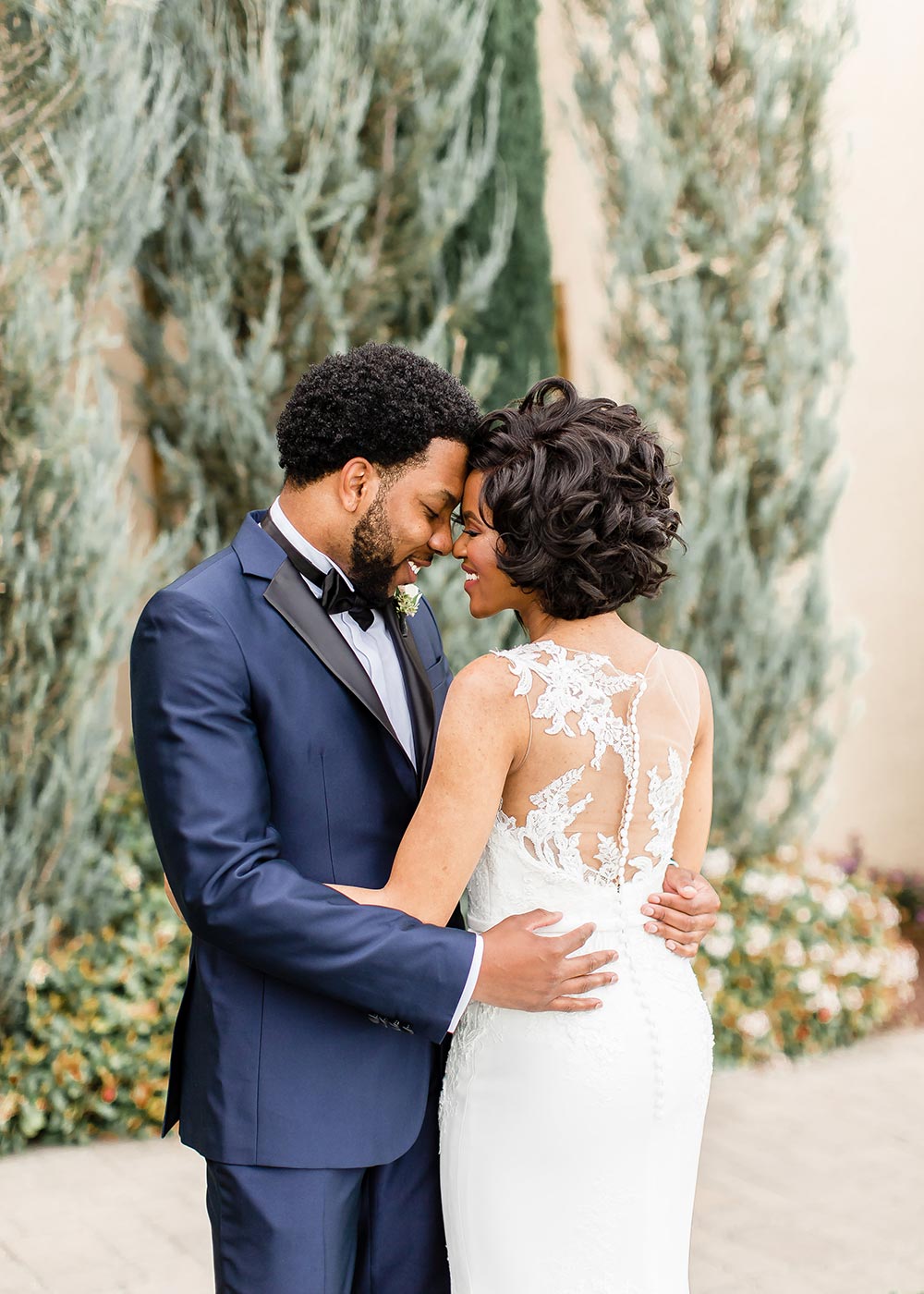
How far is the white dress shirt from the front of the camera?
2.29 m

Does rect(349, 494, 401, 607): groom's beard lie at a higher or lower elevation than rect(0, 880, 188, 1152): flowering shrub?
higher

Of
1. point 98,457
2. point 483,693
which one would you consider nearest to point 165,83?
point 98,457

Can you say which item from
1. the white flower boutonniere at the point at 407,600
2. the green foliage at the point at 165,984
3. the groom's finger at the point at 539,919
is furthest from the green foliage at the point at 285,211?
the groom's finger at the point at 539,919

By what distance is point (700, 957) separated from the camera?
5.62 meters

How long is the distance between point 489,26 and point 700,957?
4.20 meters

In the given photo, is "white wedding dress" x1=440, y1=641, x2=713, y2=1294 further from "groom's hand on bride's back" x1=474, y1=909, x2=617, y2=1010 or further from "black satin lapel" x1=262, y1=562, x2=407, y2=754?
"black satin lapel" x1=262, y1=562, x2=407, y2=754

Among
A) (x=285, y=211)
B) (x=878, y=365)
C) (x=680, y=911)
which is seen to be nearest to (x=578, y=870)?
(x=680, y=911)

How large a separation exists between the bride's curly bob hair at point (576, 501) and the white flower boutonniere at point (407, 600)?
0.31 m

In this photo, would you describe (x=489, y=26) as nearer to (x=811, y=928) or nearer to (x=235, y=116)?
(x=235, y=116)

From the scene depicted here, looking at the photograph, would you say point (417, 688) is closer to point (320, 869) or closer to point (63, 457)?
point (320, 869)

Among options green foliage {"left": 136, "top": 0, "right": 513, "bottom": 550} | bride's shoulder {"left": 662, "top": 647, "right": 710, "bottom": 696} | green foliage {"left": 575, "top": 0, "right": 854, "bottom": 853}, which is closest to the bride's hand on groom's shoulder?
bride's shoulder {"left": 662, "top": 647, "right": 710, "bottom": 696}

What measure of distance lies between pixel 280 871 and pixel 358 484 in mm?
702

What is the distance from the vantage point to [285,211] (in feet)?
16.7

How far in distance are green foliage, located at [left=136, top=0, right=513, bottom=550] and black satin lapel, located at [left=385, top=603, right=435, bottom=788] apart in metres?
2.79
